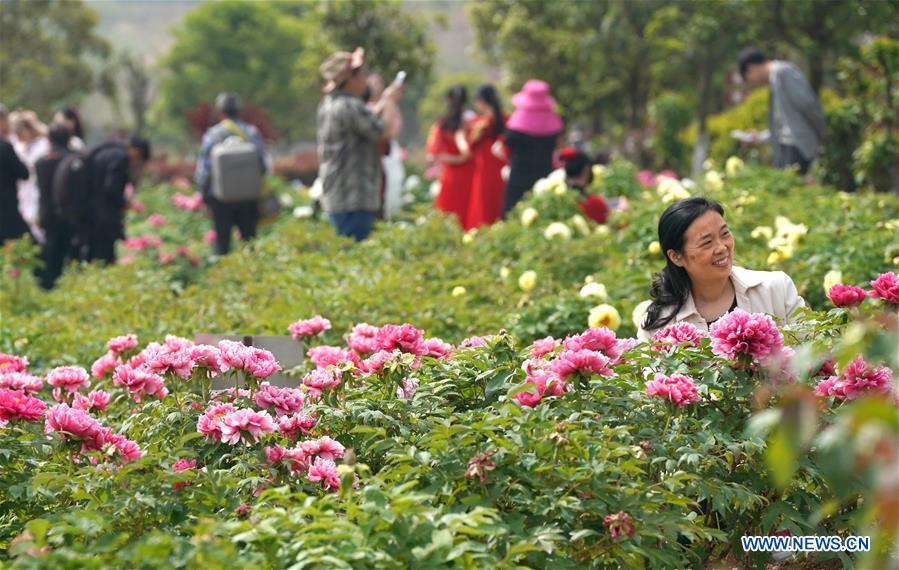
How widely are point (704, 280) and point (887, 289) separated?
90 cm

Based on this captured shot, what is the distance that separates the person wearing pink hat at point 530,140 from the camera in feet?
34.5

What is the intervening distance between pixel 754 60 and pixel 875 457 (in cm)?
859

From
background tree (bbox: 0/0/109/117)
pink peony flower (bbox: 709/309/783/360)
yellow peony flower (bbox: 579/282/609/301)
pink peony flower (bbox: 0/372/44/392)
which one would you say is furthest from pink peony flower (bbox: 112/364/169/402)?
background tree (bbox: 0/0/109/117)

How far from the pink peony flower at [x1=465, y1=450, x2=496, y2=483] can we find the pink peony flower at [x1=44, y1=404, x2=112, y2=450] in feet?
3.39

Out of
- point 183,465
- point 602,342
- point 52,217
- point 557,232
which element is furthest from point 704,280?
point 52,217

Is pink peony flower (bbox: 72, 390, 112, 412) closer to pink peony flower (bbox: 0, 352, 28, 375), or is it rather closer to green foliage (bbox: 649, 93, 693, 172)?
pink peony flower (bbox: 0, 352, 28, 375)

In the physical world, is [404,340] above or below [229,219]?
above

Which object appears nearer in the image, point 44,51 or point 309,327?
point 309,327

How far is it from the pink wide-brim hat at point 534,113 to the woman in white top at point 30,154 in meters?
4.03

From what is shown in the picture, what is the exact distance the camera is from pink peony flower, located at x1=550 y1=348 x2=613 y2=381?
10.3 feet

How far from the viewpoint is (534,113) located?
10586 millimetres

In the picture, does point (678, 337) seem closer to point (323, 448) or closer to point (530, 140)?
point (323, 448)

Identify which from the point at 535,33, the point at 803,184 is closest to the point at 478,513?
the point at 803,184

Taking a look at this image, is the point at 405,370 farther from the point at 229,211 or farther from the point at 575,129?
the point at 575,129
